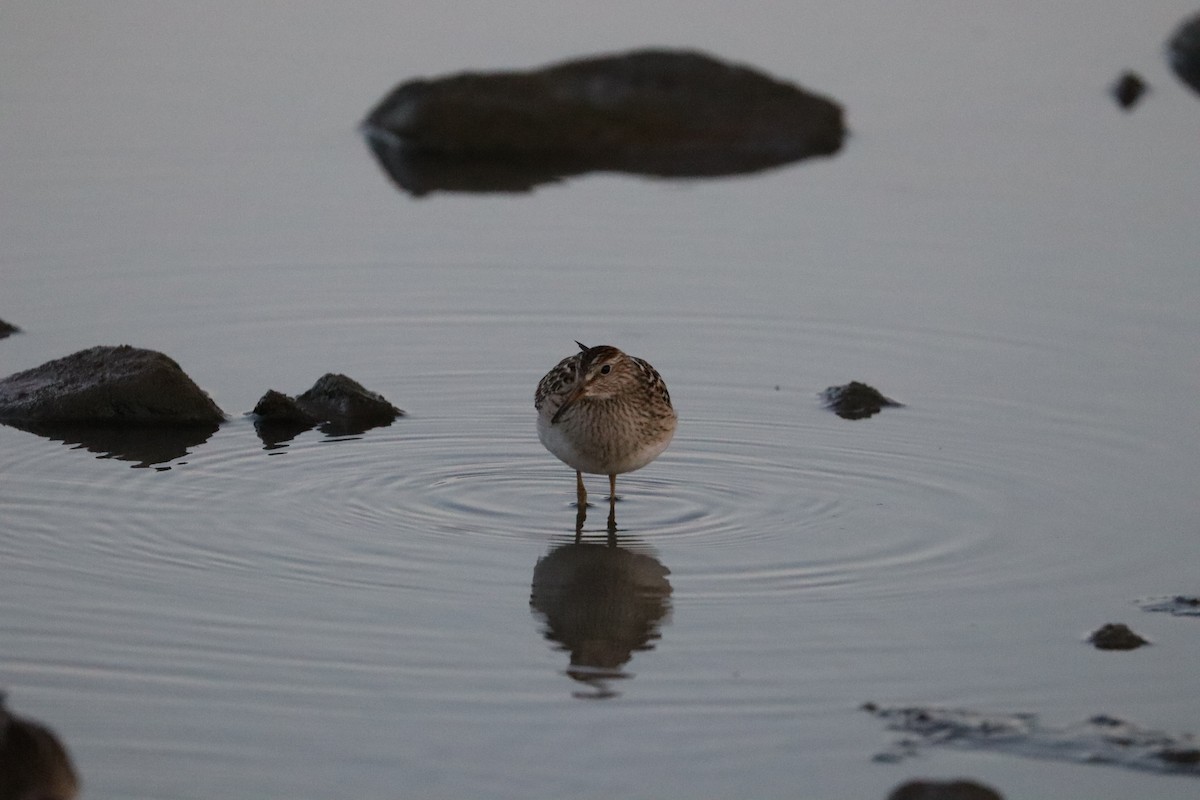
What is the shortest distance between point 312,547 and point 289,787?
113 inches

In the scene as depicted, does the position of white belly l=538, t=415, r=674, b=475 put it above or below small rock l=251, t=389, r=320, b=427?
below

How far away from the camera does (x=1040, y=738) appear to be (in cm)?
783

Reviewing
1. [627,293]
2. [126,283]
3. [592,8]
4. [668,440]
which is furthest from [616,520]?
[592,8]

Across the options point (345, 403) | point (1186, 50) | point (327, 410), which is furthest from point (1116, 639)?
point (1186, 50)

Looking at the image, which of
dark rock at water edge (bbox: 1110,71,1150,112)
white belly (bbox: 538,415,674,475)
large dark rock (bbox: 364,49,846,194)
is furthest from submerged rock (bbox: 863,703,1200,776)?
dark rock at water edge (bbox: 1110,71,1150,112)

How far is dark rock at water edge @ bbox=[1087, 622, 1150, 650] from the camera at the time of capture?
8852mm

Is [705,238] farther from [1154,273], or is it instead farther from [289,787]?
[289,787]

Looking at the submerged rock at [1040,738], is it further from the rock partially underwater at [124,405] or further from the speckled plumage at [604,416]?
the rock partially underwater at [124,405]

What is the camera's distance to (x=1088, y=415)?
495 inches

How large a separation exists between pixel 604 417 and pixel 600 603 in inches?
58.6

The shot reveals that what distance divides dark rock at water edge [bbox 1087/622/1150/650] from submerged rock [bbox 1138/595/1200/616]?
0.46 m

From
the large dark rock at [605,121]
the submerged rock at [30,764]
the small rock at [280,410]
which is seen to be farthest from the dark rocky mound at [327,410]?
the large dark rock at [605,121]

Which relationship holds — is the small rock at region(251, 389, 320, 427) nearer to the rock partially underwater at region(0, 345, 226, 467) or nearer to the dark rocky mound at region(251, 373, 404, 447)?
the dark rocky mound at region(251, 373, 404, 447)

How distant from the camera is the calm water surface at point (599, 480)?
7961 millimetres
